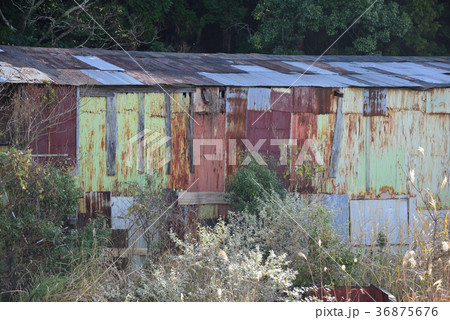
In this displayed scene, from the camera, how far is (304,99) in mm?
11461

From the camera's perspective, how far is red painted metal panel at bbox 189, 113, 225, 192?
1086 cm

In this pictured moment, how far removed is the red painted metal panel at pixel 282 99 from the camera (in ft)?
36.9

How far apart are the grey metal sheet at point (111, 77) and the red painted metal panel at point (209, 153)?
4.31 feet

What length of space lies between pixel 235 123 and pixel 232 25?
1141cm

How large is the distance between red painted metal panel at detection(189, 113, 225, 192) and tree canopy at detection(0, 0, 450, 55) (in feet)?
22.0

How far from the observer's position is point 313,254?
7.90m

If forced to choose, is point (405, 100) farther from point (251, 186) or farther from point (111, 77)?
point (111, 77)

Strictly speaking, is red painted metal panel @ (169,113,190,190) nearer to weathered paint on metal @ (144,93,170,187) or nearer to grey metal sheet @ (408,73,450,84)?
weathered paint on metal @ (144,93,170,187)

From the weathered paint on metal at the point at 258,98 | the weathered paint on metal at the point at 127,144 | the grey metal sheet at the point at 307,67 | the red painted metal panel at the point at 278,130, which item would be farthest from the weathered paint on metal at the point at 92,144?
the grey metal sheet at the point at 307,67

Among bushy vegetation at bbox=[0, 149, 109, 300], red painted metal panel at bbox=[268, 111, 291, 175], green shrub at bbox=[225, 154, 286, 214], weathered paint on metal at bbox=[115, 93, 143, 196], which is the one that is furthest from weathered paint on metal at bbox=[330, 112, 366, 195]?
bushy vegetation at bbox=[0, 149, 109, 300]

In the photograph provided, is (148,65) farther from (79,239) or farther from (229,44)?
(229,44)

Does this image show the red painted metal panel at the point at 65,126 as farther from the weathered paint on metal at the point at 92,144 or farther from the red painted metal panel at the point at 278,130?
the red painted metal panel at the point at 278,130

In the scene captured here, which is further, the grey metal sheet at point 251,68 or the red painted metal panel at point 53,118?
the grey metal sheet at point 251,68

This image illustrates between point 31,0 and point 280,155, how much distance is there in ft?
32.2
